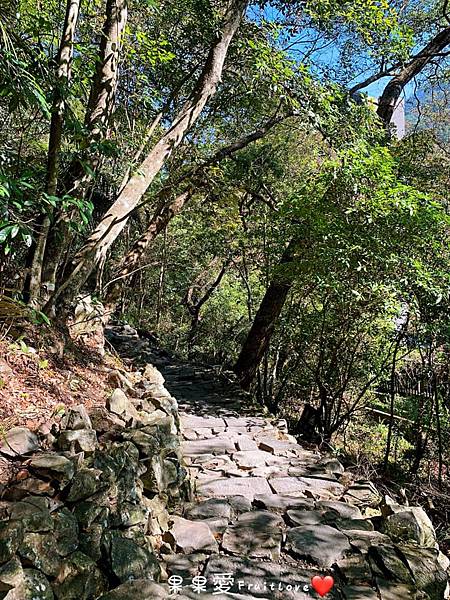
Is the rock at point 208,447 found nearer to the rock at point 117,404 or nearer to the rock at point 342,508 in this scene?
the rock at point 117,404

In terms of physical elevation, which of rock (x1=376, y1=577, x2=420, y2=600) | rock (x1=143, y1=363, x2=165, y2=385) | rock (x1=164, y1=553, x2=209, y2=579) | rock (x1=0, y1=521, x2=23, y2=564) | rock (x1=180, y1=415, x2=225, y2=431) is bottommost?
rock (x1=164, y1=553, x2=209, y2=579)

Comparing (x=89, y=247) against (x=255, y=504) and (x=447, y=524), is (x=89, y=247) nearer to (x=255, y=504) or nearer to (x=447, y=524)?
(x=255, y=504)

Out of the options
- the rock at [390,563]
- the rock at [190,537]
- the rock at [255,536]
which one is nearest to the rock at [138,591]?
the rock at [190,537]

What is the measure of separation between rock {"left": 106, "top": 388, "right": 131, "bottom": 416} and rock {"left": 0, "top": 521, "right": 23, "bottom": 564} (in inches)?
62.3

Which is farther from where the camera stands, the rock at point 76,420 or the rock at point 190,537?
the rock at point 190,537

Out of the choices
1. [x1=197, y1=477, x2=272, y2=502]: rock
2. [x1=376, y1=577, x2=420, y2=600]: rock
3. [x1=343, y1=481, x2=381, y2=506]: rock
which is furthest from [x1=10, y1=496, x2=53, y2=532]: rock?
[x1=343, y1=481, x2=381, y2=506]: rock

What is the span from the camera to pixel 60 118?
3426 millimetres

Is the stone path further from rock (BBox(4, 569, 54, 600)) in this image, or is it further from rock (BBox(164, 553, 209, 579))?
rock (BBox(4, 569, 54, 600))

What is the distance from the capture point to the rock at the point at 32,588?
165cm

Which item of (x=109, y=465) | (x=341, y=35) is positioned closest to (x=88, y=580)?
(x=109, y=465)

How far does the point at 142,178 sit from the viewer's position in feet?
15.2

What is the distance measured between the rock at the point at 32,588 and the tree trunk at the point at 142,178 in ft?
7.80

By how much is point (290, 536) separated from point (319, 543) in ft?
0.57

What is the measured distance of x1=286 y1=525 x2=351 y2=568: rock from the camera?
274 centimetres
